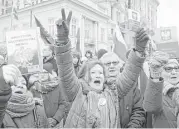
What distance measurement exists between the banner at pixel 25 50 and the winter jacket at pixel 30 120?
565 mm

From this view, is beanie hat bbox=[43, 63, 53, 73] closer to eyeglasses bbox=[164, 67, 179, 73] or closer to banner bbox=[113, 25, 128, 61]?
banner bbox=[113, 25, 128, 61]

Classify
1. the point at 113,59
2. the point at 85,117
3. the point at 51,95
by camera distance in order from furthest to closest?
1. the point at 51,95
2. the point at 113,59
3. the point at 85,117

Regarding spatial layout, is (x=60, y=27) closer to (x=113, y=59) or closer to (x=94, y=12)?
(x=113, y=59)

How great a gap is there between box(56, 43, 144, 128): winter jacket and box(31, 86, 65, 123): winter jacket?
103 cm

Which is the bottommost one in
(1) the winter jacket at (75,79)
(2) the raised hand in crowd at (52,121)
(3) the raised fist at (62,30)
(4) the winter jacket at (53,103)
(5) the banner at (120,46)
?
(2) the raised hand in crowd at (52,121)

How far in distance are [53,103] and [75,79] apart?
1.17 metres

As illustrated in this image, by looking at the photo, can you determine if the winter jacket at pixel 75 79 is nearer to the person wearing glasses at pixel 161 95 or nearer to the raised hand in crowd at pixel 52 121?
the person wearing glasses at pixel 161 95

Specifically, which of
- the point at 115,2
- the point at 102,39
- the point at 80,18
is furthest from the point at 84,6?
the point at 115,2

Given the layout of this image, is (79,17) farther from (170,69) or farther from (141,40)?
(141,40)

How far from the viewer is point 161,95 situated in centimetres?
264

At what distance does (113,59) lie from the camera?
328cm

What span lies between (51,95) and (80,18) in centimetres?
2019

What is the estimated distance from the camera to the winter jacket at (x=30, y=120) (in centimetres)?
254

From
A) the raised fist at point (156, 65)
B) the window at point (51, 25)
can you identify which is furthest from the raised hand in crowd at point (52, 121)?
the window at point (51, 25)
